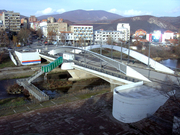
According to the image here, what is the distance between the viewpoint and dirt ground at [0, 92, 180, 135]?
9.68 meters

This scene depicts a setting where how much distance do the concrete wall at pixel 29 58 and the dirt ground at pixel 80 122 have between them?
19.7 meters

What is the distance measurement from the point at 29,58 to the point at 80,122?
899 inches

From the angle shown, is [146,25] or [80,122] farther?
[146,25]

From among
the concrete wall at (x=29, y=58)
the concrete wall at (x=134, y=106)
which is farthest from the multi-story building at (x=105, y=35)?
the concrete wall at (x=134, y=106)

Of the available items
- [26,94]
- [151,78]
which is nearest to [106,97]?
[151,78]

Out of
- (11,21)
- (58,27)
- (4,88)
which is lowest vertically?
(4,88)

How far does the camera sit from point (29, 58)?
102ft

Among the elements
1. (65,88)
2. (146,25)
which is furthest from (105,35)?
(146,25)

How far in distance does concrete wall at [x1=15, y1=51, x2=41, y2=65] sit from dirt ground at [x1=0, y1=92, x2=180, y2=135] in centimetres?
1973

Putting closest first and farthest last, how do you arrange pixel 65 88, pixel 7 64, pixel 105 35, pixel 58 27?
pixel 65 88 < pixel 7 64 < pixel 105 35 < pixel 58 27

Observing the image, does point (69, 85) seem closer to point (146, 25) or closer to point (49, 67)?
point (49, 67)

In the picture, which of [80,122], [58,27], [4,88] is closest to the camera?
[80,122]

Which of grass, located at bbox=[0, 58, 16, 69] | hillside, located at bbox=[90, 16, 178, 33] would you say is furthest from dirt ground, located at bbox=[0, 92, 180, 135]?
hillside, located at bbox=[90, 16, 178, 33]

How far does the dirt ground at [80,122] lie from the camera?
31.8ft
